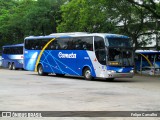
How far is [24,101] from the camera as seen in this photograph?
1320 centimetres

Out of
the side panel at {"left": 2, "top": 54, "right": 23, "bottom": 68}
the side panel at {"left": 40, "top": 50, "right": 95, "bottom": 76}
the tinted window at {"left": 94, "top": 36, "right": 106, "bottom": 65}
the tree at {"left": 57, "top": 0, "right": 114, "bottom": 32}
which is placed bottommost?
the side panel at {"left": 2, "top": 54, "right": 23, "bottom": 68}

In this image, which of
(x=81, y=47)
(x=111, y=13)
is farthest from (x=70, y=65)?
(x=111, y=13)

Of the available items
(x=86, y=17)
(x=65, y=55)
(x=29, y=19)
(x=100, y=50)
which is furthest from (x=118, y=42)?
(x=29, y=19)

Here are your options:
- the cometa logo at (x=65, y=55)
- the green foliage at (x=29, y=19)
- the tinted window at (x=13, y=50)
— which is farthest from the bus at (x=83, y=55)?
the green foliage at (x=29, y=19)

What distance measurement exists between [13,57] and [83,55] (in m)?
21.9

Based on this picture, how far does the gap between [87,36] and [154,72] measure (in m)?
11.3

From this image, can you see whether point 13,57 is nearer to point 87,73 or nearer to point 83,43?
point 83,43

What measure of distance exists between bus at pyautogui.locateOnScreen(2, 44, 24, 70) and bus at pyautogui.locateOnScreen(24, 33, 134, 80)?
12255mm

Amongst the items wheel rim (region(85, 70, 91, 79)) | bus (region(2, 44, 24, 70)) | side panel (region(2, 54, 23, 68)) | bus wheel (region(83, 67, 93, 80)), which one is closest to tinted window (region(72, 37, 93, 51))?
bus wheel (region(83, 67, 93, 80))

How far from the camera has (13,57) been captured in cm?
4628

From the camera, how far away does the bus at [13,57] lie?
147ft

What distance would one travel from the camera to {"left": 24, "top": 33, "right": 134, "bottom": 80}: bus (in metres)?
24.3

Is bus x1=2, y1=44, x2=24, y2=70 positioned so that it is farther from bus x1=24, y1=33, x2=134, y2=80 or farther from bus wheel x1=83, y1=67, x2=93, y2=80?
bus wheel x1=83, y1=67, x2=93, y2=80

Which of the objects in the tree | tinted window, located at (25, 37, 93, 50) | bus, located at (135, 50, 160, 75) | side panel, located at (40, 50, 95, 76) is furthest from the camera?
bus, located at (135, 50, 160, 75)
